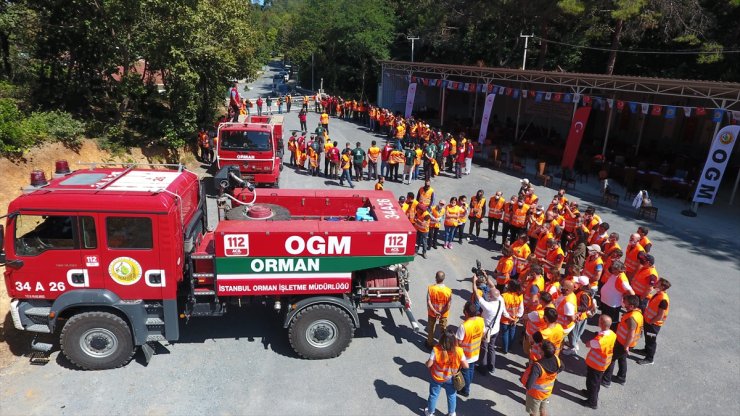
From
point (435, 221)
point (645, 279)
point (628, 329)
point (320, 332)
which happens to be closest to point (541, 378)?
point (628, 329)

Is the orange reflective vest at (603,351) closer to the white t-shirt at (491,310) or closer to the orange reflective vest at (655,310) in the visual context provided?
the white t-shirt at (491,310)

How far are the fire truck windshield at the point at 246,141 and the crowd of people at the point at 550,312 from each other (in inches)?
222

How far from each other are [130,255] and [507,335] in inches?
236

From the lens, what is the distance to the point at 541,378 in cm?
591

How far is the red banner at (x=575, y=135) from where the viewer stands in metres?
20.1

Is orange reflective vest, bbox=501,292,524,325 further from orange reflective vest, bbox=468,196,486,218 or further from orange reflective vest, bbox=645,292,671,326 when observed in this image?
orange reflective vest, bbox=468,196,486,218

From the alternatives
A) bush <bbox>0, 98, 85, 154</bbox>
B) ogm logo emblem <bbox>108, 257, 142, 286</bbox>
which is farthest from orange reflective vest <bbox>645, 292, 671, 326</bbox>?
bush <bbox>0, 98, 85, 154</bbox>

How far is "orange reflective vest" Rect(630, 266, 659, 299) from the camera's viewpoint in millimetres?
8461

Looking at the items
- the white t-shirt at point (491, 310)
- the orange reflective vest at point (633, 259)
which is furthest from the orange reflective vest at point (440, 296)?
the orange reflective vest at point (633, 259)

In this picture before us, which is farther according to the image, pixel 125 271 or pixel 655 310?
pixel 655 310

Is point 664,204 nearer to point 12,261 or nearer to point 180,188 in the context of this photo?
point 180,188

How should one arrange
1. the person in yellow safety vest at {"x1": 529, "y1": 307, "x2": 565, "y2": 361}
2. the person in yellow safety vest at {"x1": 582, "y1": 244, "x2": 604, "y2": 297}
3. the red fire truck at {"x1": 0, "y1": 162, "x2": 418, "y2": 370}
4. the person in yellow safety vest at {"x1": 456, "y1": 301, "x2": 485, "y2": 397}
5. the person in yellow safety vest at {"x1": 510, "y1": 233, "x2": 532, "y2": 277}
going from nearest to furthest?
the person in yellow safety vest at {"x1": 529, "y1": 307, "x2": 565, "y2": 361}
the person in yellow safety vest at {"x1": 456, "y1": 301, "x2": 485, "y2": 397}
the red fire truck at {"x1": 0, "y1": 162, "x2": 418, "y2": 370}
the person in yellow safety vest at {"x1": 582, "y1": 244, "x2": 604, "y2": 297}
the person in yellow safety vest at {"x1": 510, "y1": 233, "x2": 532, "y2": 277}

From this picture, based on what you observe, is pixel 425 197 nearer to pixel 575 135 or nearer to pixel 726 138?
pixel 726 138

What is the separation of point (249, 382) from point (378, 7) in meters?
42.4
